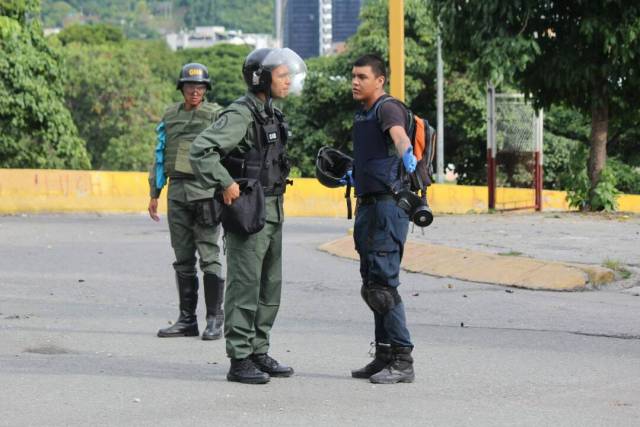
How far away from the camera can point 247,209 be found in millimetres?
7285

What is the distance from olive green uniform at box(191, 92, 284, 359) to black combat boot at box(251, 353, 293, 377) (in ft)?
0.14

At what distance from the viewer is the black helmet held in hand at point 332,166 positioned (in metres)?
7.84

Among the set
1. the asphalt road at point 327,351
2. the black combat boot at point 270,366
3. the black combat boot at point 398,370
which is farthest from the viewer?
the black combat boot at point 270,366

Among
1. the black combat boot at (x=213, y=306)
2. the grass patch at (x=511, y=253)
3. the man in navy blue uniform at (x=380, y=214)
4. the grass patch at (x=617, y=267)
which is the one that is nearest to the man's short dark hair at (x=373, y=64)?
the man in navy blue uniform at (x=380, y=214)

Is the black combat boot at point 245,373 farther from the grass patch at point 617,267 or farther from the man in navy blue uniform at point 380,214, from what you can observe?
the grass patch at point 617,267

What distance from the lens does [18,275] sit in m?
13.0

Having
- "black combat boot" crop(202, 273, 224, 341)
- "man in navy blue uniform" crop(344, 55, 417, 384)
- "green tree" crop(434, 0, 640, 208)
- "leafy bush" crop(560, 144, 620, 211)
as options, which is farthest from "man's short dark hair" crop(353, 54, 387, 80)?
"leafy bush" crop(560, 144, 620, 211)

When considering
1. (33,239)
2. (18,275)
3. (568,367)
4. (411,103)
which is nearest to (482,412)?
(568,367)

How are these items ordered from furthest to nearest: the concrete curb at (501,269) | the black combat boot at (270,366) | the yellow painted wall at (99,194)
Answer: the yellow painted wall at (99,194), the concrete curb at (501,269), the black combat boot at (270,366)

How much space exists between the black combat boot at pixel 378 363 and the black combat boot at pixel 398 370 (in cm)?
6

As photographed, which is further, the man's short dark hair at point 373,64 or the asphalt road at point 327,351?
the man's short dark hair at point 373,64

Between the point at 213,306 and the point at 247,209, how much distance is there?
6.62 feet

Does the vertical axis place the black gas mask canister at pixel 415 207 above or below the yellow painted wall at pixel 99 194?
above

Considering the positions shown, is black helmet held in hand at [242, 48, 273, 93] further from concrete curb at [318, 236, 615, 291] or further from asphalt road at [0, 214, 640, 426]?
concrete curb at [318, 236, 615, 291]
